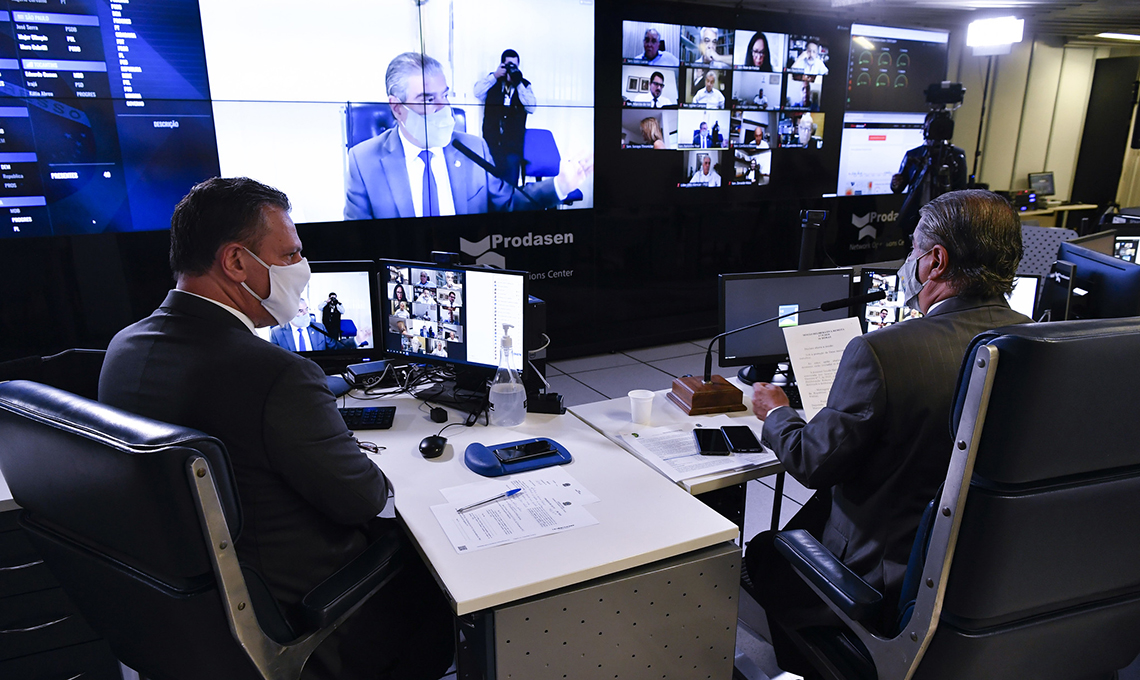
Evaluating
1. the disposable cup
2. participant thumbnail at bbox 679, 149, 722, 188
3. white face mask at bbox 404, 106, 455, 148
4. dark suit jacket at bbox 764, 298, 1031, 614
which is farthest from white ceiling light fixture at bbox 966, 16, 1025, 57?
the disposable cup

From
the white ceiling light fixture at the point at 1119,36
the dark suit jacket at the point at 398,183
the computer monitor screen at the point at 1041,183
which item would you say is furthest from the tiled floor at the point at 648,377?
the white ceiling light fixture at the point at 1119,36

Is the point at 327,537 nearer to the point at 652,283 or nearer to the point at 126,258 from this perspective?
the point at 126,258

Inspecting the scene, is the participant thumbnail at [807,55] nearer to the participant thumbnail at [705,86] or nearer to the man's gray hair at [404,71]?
the participant thumbnail at [705,86]

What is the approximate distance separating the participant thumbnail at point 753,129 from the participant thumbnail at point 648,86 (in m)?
0.60

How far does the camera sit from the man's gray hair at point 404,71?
390 cm

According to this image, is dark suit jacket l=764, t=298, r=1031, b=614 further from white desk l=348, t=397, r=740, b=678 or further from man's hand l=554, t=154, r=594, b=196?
man's hand l=554, t=154, r=594, b=196

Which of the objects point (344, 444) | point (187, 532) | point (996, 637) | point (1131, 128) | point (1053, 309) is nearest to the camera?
point (187, 532)

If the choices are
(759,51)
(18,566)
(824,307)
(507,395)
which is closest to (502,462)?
(507,395)

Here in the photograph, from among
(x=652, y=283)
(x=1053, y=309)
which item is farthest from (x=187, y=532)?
(x=652, y=283)

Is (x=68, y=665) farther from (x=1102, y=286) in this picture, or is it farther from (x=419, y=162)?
(x=1102, y=286)

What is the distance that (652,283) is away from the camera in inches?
201

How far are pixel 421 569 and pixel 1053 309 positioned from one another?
2354 mm

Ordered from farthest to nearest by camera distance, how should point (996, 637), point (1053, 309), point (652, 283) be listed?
point (652, 283) → point (1053, 309) → point (996, 637)

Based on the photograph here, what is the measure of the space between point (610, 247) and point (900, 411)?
3587mm
